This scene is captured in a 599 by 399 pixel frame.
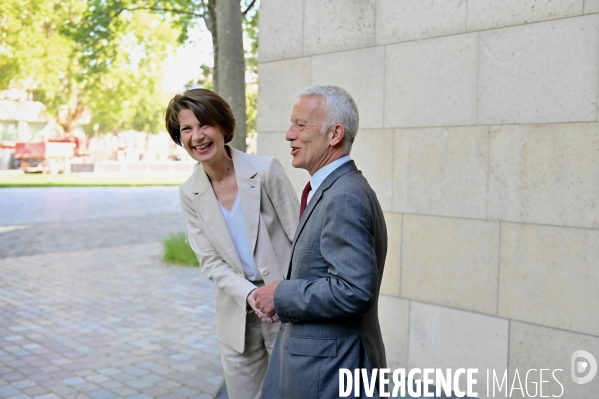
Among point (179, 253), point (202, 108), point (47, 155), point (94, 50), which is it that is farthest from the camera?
point (47, 155)

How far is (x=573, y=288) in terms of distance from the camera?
14.5 ft

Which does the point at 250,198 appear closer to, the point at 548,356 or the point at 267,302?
the point at 267,302

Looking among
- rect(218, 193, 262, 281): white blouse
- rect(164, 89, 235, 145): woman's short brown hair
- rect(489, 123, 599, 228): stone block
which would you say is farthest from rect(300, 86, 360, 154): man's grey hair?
rect(489, 123, 599, 228): stone block

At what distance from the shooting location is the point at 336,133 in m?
2.52

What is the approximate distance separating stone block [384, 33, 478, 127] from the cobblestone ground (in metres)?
2.78

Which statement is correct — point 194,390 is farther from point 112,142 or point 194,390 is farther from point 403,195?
point 112,142

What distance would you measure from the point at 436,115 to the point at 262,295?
122 inches

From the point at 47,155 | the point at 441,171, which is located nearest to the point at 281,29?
the point at 441,171

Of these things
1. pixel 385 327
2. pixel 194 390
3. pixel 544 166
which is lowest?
pixel 194 390

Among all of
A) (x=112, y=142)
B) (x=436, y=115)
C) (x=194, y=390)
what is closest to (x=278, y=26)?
(x=436, y=115)

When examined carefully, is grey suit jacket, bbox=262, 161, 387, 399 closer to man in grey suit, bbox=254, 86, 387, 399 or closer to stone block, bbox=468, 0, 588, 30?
man in grey suit, bbox=254, 86, 387, 399

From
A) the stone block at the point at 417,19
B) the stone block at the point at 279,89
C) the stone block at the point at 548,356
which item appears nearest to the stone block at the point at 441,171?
the stone block at the point at 417,19

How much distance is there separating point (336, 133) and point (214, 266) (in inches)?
45.3

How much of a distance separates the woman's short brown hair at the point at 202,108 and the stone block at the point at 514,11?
2436 millimetres
